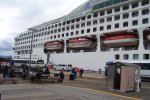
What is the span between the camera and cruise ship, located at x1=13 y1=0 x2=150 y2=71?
5116cm

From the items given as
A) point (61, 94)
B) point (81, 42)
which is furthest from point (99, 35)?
point (61, 94)

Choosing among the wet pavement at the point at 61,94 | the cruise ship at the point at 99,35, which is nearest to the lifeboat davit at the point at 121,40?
the cruise ship at the point at 99,35

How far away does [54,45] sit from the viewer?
250ft

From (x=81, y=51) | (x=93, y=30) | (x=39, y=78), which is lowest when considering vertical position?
(x=39, y=78)

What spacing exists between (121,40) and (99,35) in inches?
297

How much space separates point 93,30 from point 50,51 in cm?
2158

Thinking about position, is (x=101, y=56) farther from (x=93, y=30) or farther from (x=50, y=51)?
(x=50, y=51)

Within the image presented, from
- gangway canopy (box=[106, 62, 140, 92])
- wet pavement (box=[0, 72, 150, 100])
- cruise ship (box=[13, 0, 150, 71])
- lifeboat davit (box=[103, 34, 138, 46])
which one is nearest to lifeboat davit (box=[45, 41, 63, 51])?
cruise ship (box=[13, 0, 150, 71])

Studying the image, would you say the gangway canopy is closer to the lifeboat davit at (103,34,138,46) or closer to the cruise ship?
the cruise ship

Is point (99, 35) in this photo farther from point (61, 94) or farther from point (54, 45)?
point (61, 94)

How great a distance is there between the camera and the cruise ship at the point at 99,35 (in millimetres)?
51156

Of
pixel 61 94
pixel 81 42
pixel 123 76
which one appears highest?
pixel 81 42

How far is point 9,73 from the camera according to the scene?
1158 inches

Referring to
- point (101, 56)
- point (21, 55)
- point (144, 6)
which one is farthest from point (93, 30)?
point (21, 55)
